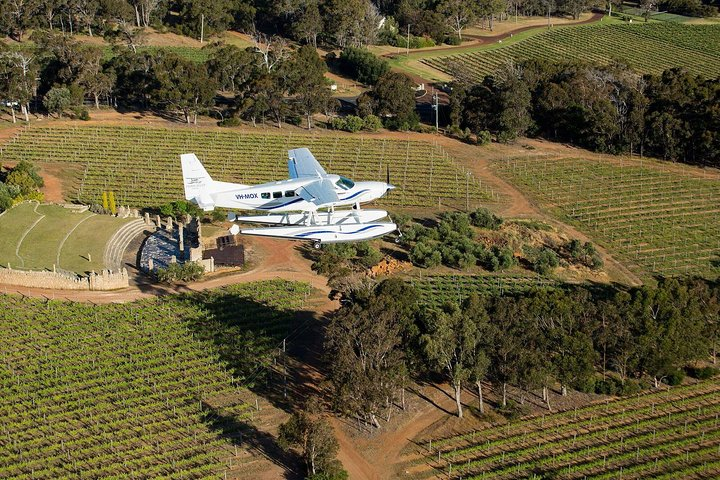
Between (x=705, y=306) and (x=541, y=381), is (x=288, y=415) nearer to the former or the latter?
(x=541, y=381)

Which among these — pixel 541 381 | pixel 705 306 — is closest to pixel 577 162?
pixel 705 306

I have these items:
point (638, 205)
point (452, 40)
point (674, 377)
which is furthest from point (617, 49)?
point (674, 377)

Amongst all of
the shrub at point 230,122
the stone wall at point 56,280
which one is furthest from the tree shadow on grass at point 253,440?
the shrub at point 230,122

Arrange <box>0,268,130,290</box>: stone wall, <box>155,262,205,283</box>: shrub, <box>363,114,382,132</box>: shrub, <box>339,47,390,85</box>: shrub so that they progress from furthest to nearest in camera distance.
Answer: <box>339,47,390,85</box>: shrub
<box>363,114,382,132</box>: shrub
<box>155,262,205,283</box>: shrub
<box>0,268,130,290</box>: stone wall

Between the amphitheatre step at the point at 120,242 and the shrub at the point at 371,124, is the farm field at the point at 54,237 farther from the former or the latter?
the shrub at the point at 371,124

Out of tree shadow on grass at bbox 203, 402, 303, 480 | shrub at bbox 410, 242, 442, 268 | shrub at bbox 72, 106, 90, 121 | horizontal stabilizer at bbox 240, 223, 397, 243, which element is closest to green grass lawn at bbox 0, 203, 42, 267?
horizontal stabilizer at bbox 240, 223, 397, 243

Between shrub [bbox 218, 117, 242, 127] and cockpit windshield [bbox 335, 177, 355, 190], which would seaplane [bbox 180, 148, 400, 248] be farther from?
shrub [bbox 218, 117, 242, 127]
